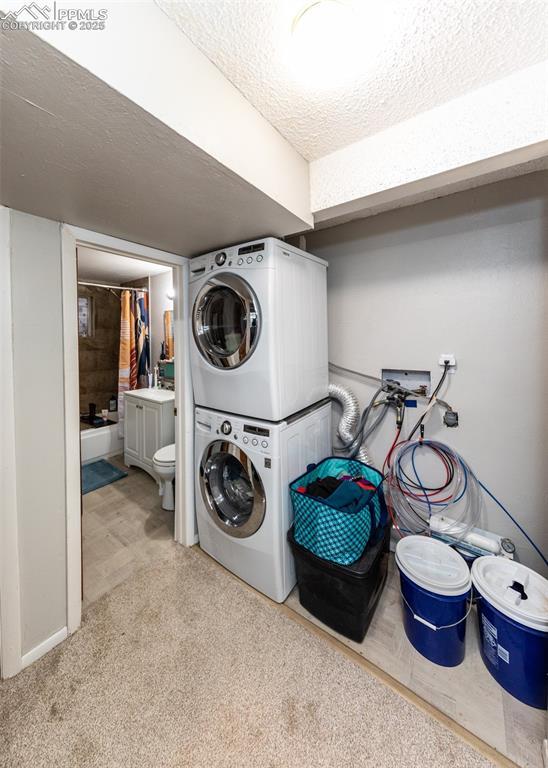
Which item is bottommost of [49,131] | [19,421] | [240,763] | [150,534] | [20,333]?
[240,763]

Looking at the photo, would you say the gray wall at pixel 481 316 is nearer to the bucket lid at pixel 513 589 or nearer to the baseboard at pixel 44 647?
the bucket lid at pixel 513 589

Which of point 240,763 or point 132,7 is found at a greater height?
point 132,7

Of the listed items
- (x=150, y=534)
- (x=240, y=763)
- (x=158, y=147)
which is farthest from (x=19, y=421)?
(x=240, y=763)

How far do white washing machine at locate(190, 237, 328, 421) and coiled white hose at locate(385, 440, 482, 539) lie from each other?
707mm

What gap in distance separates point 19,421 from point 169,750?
1.37 metres

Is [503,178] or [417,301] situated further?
[417,301]

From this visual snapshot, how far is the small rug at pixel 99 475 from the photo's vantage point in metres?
2.92

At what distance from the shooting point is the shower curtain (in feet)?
11.7

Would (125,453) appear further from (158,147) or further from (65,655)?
(158,147)

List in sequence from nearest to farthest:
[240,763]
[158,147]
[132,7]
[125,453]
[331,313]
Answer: [132,7], [158,147], [240,763], [331,313], [125,453]

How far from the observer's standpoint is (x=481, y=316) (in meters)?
1.61

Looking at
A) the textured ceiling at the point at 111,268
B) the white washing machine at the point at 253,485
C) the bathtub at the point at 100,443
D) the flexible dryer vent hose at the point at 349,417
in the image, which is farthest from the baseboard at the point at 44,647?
the textured ceiling at the point at 111,268

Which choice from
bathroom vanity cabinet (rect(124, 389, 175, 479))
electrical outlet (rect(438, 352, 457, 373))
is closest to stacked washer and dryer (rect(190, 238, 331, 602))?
electrical outlet (rect(438, 352, 457, 373))

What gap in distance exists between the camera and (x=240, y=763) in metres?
1.02
